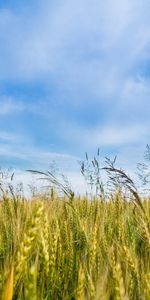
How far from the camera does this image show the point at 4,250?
2.07 meters

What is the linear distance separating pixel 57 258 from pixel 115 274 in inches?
20.2

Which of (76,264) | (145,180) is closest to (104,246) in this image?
(76,264)

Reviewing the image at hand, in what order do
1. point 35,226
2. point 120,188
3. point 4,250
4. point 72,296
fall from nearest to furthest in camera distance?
point 35,226
point 72,296
point 4,250
point 120,188

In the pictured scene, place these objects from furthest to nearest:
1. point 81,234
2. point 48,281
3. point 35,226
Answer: point 81,234
point 48,281
point 35,226

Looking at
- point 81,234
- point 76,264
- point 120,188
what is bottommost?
point 76,264

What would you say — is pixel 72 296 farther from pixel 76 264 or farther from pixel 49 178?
pixel 49 178

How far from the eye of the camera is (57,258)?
1479 mm

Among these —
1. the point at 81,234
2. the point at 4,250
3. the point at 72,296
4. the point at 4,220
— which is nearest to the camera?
the point at 72,296

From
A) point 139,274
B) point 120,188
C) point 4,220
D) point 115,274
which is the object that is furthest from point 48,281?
point 120,188

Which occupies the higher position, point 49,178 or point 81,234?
point 49,178

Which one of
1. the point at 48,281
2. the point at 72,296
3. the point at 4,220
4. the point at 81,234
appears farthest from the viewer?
the point at 4,220

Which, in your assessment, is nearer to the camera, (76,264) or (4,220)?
(76,264)

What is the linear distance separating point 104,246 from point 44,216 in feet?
1.51

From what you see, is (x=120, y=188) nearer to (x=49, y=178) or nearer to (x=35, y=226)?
(x=49, y=178)
